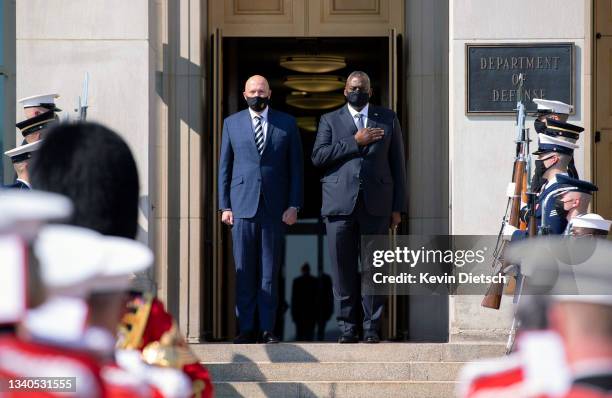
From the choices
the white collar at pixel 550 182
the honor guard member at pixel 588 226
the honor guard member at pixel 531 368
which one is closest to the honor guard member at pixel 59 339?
the honor guard member at pixel 531 368

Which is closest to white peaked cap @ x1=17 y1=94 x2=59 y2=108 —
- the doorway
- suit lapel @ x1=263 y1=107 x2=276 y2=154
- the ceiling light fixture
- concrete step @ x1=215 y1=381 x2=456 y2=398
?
suit lapel @ x1=263 y1=107 x2=276 y2=154

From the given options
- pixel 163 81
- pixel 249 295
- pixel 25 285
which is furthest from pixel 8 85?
pixel 25 285

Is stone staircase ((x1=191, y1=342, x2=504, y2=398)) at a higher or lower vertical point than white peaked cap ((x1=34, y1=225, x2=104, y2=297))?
lower

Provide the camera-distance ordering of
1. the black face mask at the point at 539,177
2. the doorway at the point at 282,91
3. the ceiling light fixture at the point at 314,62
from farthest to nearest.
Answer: the ceiling light fixture at the point at 314,62
the doorway at the point at 282,91
the black face mask at the point at 539,177

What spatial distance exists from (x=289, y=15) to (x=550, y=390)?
1048 centimetres

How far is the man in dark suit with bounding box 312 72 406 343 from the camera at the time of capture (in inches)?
411

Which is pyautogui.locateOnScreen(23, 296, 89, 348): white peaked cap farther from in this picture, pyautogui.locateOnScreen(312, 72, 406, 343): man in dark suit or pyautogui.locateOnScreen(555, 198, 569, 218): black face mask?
pyautogui.locateOnScreen(312, 72, 406, 343): man in dark suit

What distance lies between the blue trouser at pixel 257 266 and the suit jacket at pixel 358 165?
0.49 m

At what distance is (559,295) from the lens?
113 inches

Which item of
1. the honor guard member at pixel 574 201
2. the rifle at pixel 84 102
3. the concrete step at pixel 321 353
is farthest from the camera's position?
the concrete step at pixel 321 353

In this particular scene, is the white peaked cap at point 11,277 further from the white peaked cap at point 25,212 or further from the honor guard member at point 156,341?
the honor guard member at point 156,341

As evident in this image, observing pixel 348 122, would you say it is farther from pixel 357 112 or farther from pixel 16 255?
pixel 16 255

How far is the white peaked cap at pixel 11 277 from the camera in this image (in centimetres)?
259

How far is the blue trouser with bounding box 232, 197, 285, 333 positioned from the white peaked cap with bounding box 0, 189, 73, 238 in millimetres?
7514
